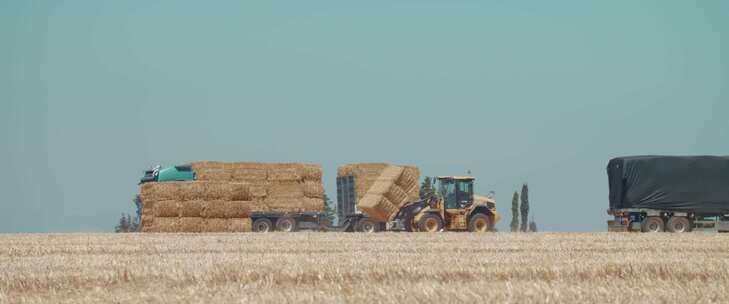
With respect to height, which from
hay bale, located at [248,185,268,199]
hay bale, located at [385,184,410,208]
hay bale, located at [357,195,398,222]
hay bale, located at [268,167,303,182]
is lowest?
hay bale, located at [357,195,398,222]

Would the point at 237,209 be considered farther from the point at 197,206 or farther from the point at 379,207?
the point at 379,207

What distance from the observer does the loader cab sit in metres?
39.4

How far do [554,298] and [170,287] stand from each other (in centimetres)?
430

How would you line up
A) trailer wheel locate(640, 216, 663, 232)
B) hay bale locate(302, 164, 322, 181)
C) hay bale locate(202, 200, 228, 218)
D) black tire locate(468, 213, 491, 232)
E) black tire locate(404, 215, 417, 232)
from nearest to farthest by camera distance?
hay bale locate(202, 200, 228, 218)
black tire locate(468, 213, 491, 232)
trailer wheel locate(640, 216, 663, 232)
black tire locate(404, 215, 417, 232)
hay bale locate(302, 164, 322, 181)

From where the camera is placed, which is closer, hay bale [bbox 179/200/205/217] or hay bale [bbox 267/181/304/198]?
hay bale [bbox 179/200/205/217]

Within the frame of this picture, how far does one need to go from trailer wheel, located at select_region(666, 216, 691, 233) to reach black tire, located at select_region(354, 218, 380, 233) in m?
10.3

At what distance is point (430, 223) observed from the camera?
129 feet

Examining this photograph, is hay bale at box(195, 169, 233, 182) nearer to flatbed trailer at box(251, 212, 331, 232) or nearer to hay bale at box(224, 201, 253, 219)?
flatbed trailer at box(251, 212, 331, 232)

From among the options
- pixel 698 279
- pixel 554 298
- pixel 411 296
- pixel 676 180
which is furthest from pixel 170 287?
pixel 676 180

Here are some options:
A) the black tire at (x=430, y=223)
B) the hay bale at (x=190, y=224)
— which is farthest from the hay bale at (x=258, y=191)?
the black tire at (x=430, y=223)

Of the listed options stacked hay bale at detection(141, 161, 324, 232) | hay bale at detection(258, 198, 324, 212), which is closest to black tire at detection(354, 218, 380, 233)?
hay bale at detection(258, 198, 324, 212)

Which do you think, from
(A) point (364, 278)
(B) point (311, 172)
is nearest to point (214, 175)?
(B) point (311, 172)

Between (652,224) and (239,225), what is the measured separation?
14420mm

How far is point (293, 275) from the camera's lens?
44.7 feet
